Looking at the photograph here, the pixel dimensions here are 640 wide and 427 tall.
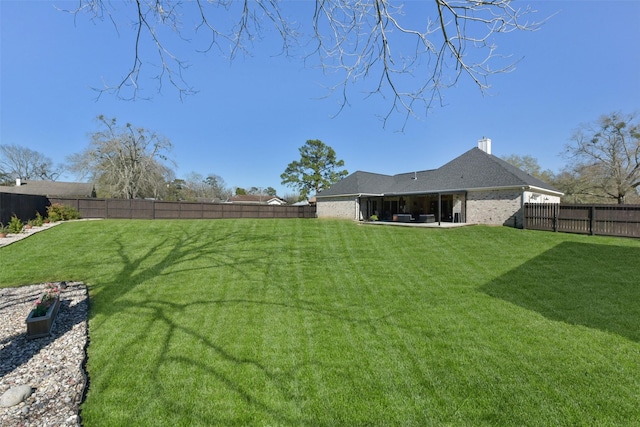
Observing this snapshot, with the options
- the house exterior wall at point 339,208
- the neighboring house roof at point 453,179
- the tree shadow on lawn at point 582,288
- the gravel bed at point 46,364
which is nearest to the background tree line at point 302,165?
the neighboring house roof at point 453,179

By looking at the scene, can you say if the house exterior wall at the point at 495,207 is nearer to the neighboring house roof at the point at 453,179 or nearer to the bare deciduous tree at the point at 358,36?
the neighboring house roof at the point at 453,179

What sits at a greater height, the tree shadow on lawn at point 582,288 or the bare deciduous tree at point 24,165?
the bare deciduous tree at point 24,165

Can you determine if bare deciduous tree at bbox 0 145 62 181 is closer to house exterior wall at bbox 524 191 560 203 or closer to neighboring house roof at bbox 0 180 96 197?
neighboring house roof at bbox 0 180 96 197

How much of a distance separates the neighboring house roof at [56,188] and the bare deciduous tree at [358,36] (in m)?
37.9

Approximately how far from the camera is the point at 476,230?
13.1m

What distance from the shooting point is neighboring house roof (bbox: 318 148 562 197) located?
15.3 metres

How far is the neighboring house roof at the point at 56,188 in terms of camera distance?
98.7 ft

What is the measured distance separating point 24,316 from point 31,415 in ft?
10.8

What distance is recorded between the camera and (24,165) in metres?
37.5

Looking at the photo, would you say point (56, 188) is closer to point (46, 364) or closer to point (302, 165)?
point (302, 165)

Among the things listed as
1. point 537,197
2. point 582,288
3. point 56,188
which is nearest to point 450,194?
point 537,197

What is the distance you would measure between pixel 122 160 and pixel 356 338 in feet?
104

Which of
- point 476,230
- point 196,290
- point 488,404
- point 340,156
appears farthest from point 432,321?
point 340,156

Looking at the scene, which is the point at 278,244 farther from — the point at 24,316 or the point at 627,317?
the point at 627,317
